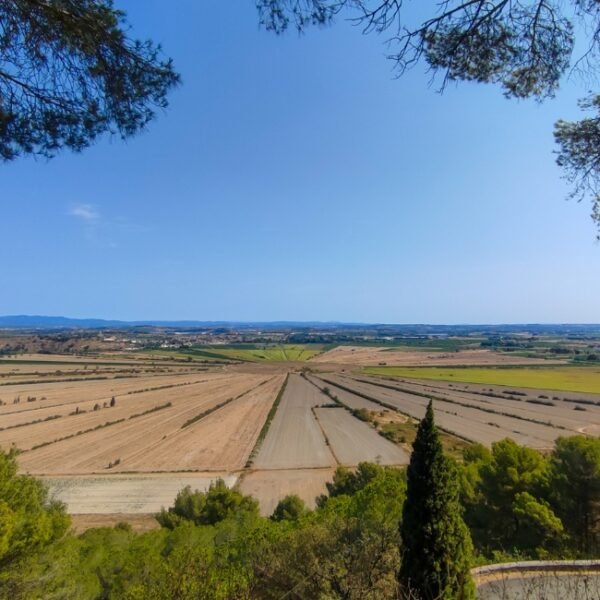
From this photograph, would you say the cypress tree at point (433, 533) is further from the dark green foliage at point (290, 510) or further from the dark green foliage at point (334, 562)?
the dark green foliage at point (290, 510)

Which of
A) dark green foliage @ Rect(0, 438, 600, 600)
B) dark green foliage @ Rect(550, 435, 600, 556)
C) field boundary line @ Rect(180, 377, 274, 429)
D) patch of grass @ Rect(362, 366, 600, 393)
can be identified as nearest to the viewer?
dark green foliage @ Rect(0, 438, 600, 600)

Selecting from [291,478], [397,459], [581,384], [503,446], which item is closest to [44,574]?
[503,446]

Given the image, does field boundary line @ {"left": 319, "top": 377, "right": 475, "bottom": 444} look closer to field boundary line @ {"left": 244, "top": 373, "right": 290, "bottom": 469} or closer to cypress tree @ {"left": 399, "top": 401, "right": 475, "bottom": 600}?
field boundary line @ {"left": 244, "top": 373, "right": 290, "bottom": 469}

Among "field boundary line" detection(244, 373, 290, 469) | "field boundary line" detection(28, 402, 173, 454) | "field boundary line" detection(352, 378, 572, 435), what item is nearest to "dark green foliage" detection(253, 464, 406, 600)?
"field boundary line" detection(244, 373, 290, 469)

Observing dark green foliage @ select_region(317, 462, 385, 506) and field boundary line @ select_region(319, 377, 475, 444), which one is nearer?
dark green foliage @ select_region(317, 462, 385, 506)

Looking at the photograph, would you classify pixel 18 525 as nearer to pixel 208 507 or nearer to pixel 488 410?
pixel 208 507

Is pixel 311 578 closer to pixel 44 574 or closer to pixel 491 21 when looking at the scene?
pixel 44 574

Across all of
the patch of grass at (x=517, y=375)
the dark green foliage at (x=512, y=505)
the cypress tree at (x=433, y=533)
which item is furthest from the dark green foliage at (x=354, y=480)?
the patch of grass at (x=517, y=375)
